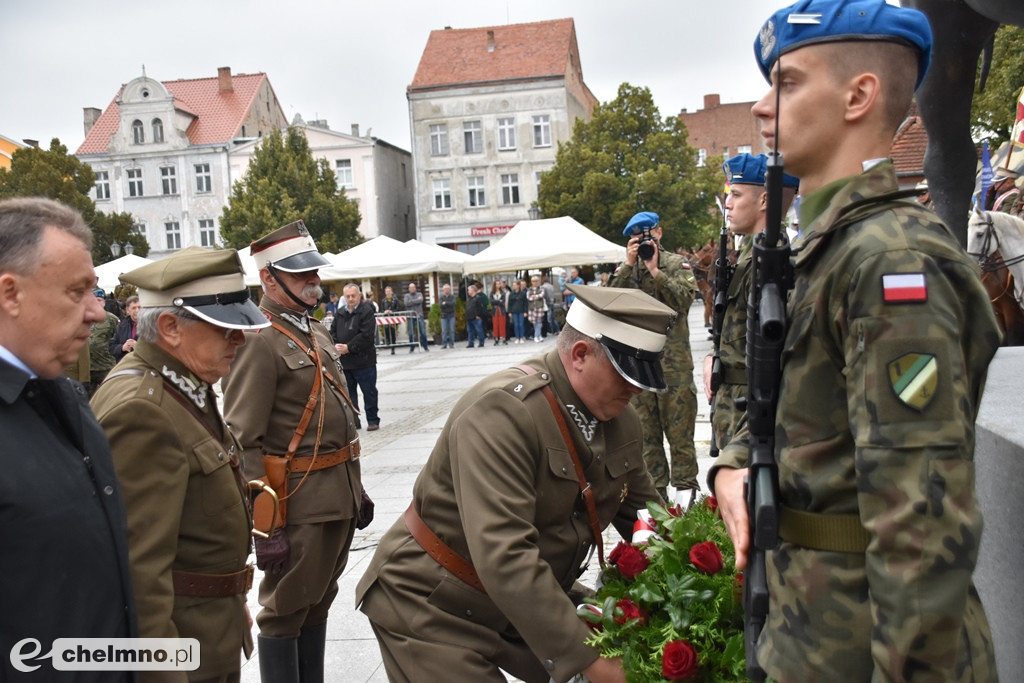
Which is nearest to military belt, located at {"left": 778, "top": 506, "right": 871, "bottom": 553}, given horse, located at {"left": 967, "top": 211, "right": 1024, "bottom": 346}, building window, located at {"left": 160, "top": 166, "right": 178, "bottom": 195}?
horse, located at {"left": 967, "top": 211, "right": 1024, "bottom": 346}

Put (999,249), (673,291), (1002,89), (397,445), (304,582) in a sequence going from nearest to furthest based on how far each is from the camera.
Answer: (304,582)
(673,291)
(999,249)
(397,445)
(1002,89)

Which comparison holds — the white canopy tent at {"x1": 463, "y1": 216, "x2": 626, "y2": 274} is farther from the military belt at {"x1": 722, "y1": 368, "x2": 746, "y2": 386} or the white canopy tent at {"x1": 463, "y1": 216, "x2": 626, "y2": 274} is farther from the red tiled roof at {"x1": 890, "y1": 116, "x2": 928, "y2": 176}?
the military belt at {"x1": 722, "y1": 368, "x2": 746, "y2": 386}

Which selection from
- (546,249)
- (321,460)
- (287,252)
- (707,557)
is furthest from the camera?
(546,249)

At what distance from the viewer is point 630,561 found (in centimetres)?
250

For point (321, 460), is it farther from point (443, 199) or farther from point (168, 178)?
point (168, 178)

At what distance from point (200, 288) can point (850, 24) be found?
2.09 m

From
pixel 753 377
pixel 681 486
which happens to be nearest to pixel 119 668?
pixel 753 377

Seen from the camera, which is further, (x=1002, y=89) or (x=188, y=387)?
(x=1002, y=89)

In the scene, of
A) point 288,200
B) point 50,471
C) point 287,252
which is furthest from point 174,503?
point 288,200

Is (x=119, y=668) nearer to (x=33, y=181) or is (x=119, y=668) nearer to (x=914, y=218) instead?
(x=914, y=218)

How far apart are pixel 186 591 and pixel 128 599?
1.64ft

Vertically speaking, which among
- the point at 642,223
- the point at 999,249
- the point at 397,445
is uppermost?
the point at 642,223

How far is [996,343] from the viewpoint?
144cm

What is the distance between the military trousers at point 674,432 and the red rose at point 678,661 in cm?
472
